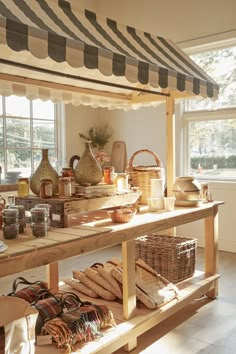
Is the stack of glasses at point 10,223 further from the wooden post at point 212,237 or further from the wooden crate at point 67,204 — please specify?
the wooden post at point 212,237

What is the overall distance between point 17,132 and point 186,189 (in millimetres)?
2574

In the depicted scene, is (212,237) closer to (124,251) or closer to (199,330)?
(199,330)

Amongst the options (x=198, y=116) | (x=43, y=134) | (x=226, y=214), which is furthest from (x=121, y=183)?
(x=43, y=134)

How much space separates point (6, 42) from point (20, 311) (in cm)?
111

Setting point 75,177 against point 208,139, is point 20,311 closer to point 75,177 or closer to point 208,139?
point 75,177

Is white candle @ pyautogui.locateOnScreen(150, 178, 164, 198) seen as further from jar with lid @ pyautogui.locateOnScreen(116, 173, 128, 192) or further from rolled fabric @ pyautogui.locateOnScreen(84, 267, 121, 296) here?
rolled fabric @ pyautogui.locateOnScreen(84, 267, 121, 296)

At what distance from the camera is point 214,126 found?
177 inches

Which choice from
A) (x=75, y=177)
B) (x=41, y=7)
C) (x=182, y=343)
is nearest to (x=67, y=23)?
(x=41, y=7)

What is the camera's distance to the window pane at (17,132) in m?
4.50

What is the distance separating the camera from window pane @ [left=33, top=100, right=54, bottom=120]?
4.79 meters

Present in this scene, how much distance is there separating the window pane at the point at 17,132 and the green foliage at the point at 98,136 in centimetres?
80

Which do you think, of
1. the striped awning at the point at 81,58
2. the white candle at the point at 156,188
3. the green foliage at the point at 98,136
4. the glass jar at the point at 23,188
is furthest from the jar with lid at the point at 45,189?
the green foliage at the point at 98,136

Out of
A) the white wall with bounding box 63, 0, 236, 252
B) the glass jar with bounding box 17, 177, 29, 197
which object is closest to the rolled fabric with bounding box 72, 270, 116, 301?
the glass jar with bounding box 17, 177, 29, 197

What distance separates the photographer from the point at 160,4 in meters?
4.62
